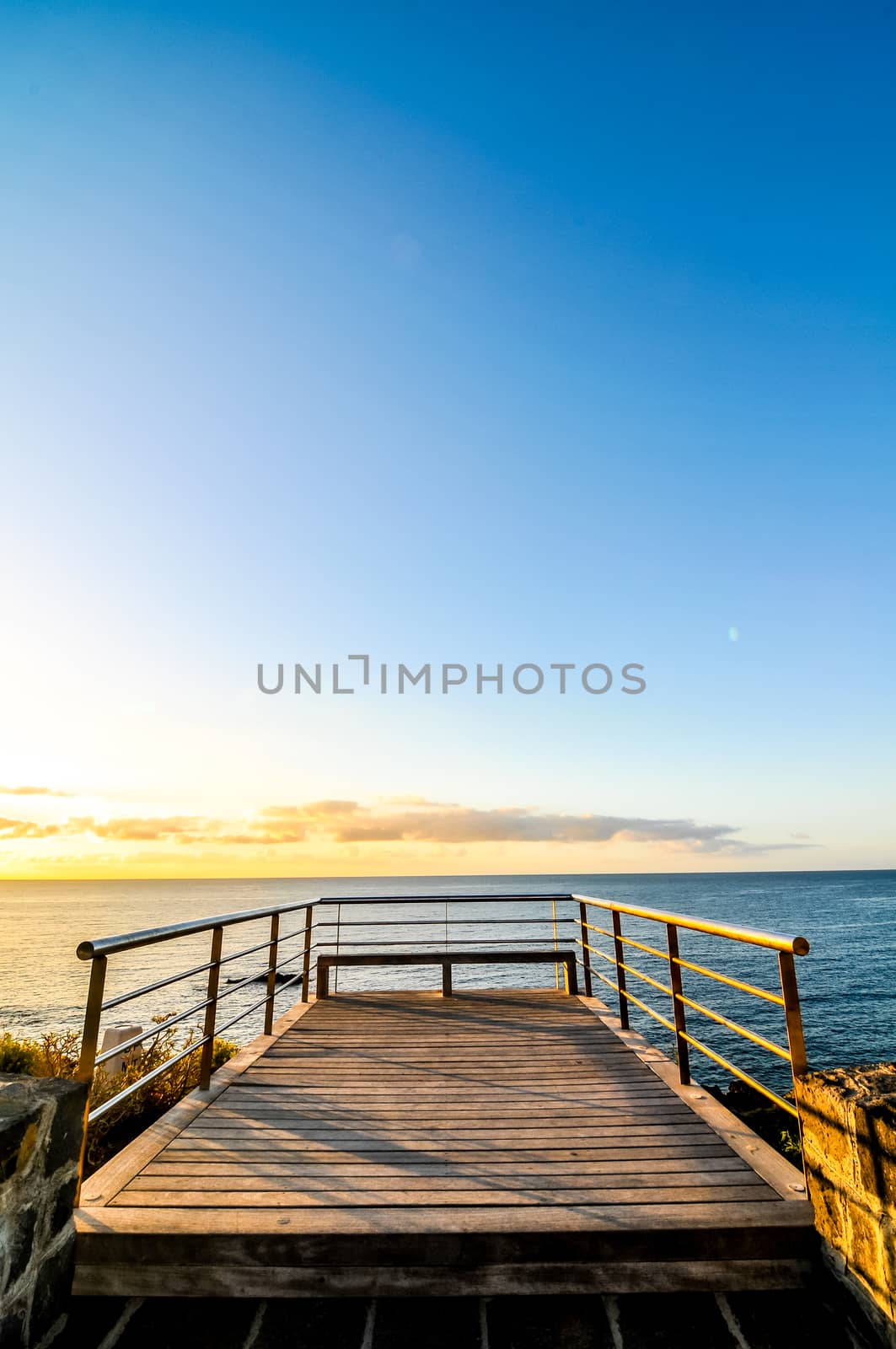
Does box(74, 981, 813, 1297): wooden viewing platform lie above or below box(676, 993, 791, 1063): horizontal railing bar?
below

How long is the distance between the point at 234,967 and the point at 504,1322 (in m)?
46.4

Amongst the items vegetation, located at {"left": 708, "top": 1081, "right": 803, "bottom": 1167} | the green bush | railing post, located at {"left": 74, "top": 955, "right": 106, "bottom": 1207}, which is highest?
railing post, located at {"left": 74, "top": 955, "right": 106, "bottom": 1207}

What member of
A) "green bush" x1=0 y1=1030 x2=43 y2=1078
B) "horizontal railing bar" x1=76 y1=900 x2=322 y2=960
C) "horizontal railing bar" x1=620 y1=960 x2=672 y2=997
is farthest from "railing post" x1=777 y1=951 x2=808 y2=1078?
"green bush" x1=0 y1=1030 x2=43 y2=1078

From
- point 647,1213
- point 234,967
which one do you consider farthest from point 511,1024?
point 234,967

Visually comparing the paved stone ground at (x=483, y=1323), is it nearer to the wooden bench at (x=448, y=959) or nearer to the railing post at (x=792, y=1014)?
the railing post at (x=792, y=1014)

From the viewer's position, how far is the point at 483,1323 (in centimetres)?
219

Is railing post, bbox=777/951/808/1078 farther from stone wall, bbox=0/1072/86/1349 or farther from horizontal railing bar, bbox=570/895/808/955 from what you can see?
stone wall, bbox=0/1072/86/1349

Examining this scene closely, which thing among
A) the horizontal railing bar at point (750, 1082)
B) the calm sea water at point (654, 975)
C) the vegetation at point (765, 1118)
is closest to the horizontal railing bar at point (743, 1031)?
the horizontal railing bar at point (750, 1082)

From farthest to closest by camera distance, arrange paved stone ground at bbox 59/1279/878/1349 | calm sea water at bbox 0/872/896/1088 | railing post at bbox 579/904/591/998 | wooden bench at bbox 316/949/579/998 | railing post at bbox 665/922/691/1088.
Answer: calm sea water at bbox 0/872/896/1088 → wooden bench at bbox 316/949/579/998 → railing post at bbox 579/904/591/998 → railing post at bbox 665/922/691/1088 → paved stone ground at bbox 59/1279/878/1349

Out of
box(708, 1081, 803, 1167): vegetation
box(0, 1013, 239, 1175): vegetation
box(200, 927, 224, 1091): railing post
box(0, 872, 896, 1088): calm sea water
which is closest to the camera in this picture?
box(200, 927, 224, 1091): railing post

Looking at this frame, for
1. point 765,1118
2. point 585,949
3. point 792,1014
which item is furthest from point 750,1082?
point 765,1118

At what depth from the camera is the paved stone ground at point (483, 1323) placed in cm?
209

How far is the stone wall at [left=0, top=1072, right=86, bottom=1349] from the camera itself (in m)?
1.96

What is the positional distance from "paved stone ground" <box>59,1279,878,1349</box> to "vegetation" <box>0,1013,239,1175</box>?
8.10 ft
